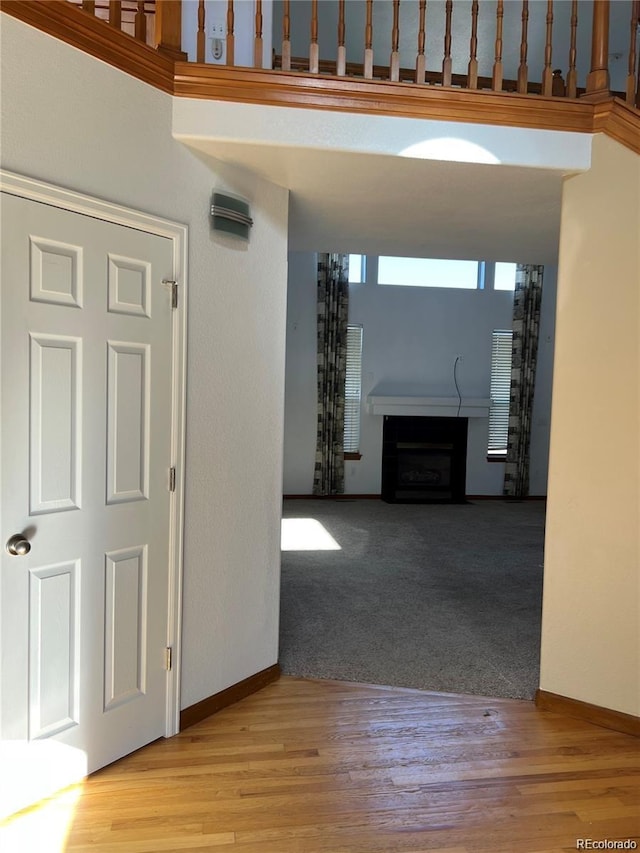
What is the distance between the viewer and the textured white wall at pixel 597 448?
2.87 meters

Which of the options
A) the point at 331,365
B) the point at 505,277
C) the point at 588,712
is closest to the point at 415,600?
the point at 588,712

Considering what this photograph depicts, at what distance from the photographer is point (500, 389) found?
29.2 feet

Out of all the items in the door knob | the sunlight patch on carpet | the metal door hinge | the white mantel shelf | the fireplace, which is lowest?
the sunlight patch on carpet

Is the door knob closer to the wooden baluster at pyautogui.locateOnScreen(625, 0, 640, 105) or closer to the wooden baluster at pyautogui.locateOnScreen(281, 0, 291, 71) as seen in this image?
the wooden baluster at pyautogui.locateOnScreen(281, 0, 291, 71)

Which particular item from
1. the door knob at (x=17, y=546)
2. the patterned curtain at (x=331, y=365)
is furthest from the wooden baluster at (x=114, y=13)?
the patterned curtain at (x=331, y=365)

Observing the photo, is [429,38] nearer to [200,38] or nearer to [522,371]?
[200,38]

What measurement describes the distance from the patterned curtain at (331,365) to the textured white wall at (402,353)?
0.43 feet

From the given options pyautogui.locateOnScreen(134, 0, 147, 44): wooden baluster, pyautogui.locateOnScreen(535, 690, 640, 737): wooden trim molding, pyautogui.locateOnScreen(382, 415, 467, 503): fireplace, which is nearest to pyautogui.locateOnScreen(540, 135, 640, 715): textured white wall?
pyautogui.locateOnScreen(535, 690, 640, 737): wooden trim molding

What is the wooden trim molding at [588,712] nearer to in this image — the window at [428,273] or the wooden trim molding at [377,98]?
the wooden trim molding at [377,98]

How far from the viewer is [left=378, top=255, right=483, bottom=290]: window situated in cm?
852

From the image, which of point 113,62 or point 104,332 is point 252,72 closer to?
point 113,62

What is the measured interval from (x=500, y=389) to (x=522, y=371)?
38 centimetres

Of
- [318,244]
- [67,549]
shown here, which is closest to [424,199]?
[318,244]

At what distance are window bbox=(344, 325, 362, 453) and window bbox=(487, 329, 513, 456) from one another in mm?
1902
